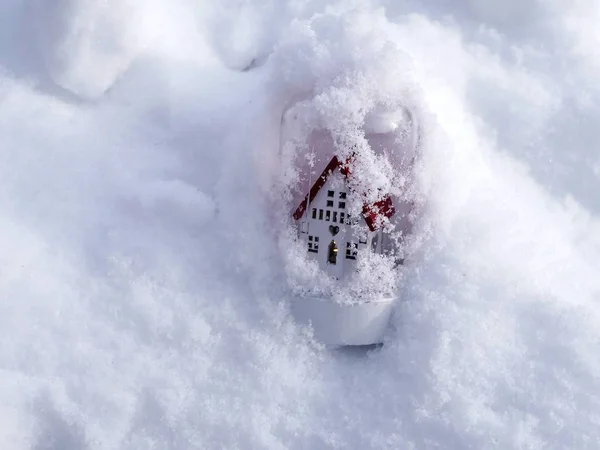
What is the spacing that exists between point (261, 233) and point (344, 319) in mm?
632

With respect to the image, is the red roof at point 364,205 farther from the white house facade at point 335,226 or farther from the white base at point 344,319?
the white base at point 344,319

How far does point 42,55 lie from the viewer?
12.4 ft

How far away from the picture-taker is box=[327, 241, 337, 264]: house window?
3.24m

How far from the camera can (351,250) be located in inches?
127

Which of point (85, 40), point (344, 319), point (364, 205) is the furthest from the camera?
point (85, 40)

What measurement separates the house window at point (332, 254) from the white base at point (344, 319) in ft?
0.64

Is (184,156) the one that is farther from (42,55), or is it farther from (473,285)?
(473,285)

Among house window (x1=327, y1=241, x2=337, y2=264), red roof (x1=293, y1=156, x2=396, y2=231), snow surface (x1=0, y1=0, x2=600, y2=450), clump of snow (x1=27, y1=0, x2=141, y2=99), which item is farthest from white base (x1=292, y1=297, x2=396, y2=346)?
clump of snow (x1=27, y1=0, x2=141, y2=99)

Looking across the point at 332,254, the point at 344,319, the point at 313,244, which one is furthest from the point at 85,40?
the point at 344,319

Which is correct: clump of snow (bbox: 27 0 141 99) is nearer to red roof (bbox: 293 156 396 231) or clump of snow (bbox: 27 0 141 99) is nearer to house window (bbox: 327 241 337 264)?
red roof (bbox: 293 156 396 231)

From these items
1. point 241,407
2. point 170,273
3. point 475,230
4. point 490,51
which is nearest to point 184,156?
point 170,273

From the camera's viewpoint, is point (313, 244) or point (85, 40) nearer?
point (313, 244)

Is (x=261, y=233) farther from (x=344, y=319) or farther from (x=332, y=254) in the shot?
(x=344, y=319)

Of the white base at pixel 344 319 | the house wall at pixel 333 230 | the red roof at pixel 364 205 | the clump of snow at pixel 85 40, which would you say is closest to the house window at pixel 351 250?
the house wall at pixel 333 230
